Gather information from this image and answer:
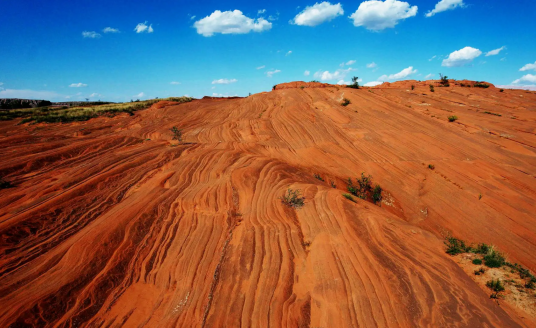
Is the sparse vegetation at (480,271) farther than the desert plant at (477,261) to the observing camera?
No

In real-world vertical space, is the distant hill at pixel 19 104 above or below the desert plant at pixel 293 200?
above

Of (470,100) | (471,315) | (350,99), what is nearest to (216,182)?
(471,315)

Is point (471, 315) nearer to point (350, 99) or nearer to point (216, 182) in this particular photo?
point (216, 182)

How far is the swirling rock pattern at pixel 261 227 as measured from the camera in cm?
430

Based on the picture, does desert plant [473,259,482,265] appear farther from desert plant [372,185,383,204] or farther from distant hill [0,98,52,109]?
distant hill [0,98,52,109]

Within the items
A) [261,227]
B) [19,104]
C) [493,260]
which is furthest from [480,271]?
[19,104]

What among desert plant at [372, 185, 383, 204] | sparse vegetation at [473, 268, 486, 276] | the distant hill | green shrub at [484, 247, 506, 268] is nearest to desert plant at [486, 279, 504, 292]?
sparse vegetation at [473, 268, 486, 276]

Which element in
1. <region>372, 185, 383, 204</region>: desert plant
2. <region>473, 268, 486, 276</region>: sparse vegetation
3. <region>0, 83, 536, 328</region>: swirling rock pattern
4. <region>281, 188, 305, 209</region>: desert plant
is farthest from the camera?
<region>372, 185, 383, 204</region>: desert plant

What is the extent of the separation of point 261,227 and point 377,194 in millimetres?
6929

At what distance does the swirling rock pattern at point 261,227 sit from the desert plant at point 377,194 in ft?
1.14

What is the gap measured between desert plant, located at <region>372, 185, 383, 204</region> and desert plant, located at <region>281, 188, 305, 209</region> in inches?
186

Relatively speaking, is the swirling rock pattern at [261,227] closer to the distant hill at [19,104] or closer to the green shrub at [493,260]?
the green shrub at [493,260]

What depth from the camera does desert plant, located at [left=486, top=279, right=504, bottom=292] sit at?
4.35 meters

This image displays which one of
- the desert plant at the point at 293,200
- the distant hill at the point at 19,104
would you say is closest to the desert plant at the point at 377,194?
the desert plant at the point at 293,200
